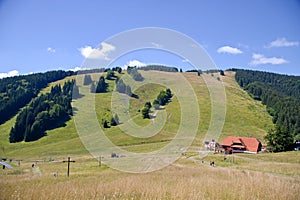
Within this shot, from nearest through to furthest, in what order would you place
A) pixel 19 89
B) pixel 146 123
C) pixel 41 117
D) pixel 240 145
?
pixel 146 123, pixel 240 145, pixel 41 117, pixel 19 89

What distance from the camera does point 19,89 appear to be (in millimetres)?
140875

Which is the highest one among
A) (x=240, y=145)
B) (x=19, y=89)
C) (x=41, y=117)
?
(x=19, y=89)

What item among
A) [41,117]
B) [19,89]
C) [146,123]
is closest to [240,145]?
[146,123]

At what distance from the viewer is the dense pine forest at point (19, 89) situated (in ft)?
395

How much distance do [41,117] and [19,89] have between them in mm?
45561

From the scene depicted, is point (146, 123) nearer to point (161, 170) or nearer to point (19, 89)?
point (161, 170)

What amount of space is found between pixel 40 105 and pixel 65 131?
26.4 meters

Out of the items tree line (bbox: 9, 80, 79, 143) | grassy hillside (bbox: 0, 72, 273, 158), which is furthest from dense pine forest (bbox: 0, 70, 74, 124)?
tree line (bbox: 9, 80, 79, 143)

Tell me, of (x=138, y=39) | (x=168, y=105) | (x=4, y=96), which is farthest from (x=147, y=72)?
(x=138, y=39)

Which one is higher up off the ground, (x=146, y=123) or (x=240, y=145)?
(x=146, y=123)

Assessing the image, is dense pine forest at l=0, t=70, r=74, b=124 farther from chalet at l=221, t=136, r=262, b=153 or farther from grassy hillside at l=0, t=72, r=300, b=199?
chalet at l=221, t=136, r=262, b=153

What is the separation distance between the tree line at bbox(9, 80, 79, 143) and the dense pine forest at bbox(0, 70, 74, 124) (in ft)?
35.2

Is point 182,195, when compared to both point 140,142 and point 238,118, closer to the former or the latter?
point 140,142

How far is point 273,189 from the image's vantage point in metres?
7.64
